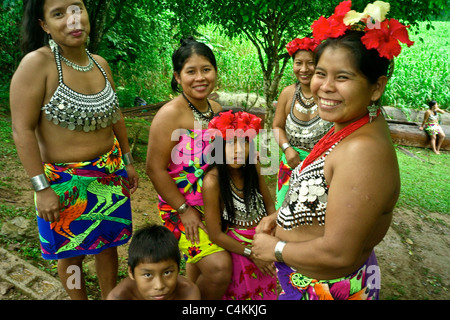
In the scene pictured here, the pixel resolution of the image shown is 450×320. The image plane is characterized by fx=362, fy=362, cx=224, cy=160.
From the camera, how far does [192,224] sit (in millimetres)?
2266

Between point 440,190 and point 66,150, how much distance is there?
6.23 metres

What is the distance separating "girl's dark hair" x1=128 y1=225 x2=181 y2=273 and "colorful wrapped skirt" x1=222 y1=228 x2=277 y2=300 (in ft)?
1.55

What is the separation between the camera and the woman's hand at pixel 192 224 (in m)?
2.25

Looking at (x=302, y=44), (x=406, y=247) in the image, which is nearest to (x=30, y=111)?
(x=302, y=44)

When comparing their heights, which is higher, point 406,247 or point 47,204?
point 47,204

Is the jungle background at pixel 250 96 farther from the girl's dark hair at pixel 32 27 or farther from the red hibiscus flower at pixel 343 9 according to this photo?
the red hibiscus flower at pixel 343 9

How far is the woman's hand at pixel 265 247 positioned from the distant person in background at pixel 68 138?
1116mm

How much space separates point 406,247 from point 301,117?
2270 mm

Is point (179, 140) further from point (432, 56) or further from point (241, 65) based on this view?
point (432, 56)

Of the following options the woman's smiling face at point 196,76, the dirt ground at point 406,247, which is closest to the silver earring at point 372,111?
the woman's smiling face at point 196,76

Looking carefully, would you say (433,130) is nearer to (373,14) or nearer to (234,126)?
(234,126)

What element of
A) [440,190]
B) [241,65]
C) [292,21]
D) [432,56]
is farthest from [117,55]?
[432,56]

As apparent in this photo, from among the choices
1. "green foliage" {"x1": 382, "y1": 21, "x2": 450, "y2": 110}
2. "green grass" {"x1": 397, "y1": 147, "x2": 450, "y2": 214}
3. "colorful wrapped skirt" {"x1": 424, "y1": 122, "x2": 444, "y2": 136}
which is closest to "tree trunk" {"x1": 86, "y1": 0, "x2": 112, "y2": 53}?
"green grass" {"x1": 397, "y1": 147, "x2": 450, "y2": 214}

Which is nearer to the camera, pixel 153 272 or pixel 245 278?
pixel 153 272
